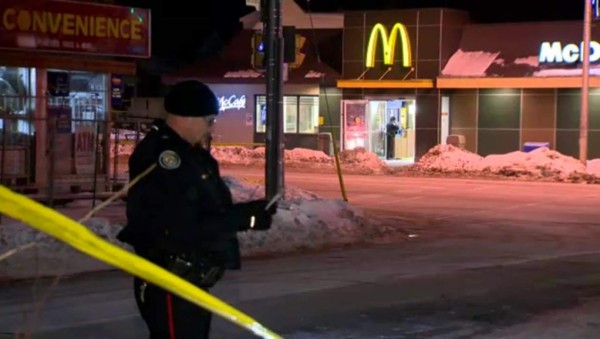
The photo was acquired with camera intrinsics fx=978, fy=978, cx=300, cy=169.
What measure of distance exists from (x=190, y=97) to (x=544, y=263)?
862 cm

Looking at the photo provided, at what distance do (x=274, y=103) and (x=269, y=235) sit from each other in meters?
2.47

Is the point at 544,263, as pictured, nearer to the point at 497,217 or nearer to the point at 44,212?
the point at 497,217

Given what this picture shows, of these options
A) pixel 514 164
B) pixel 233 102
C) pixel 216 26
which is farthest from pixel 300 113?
pixel 216 26

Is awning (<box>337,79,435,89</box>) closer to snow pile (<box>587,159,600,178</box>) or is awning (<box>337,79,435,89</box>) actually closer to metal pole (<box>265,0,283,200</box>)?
snow pile (<box>587,159,600,178</box>)

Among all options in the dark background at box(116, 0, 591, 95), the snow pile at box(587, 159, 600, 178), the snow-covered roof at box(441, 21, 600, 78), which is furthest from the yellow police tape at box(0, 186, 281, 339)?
the dark background at box(116, 0, 591, 95)

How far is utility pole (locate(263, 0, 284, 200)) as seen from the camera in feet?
49.5

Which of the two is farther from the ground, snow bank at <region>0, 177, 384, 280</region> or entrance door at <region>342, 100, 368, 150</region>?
entrance door at <region>342, 100, 368, 150</region>

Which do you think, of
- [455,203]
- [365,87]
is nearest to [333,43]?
[365,87]

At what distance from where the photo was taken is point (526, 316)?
873cm

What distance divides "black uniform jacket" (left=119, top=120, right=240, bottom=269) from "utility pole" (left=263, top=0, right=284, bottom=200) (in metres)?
10.6

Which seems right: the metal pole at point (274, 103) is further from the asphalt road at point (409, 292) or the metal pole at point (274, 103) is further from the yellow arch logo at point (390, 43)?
the yellow arch logo at point (390, 43)

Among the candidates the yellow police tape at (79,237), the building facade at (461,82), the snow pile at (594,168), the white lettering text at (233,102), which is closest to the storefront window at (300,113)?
the white lettering text at (233,102)

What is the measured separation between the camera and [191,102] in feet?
14.9

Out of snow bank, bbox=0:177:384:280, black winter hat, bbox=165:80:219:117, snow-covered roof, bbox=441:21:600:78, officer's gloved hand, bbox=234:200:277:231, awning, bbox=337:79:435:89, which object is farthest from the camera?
awning, bbox=337:79:435:89
